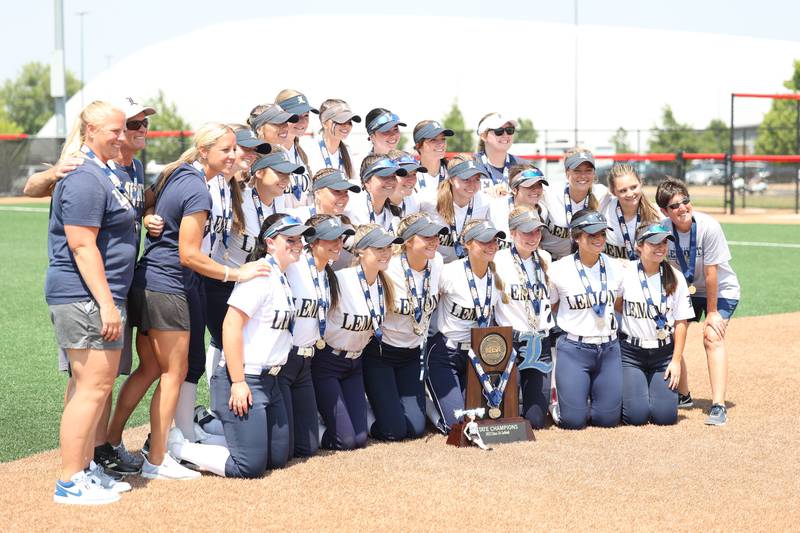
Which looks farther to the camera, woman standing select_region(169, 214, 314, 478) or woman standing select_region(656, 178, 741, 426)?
woman standing select_region(656, 178, 741, 426)

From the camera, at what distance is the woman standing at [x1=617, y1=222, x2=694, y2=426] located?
6.72 metres

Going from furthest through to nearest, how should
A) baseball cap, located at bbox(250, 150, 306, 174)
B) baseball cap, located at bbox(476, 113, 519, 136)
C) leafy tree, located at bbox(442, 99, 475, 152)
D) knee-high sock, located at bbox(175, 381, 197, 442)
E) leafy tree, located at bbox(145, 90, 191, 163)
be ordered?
leafy tree, located at bbox(442, 99, 475, 152)
leafy tree, located at bbox(145, 90, 191, 163)
baseball cap, located at bbox(476, 113, 519, 136)
baseball cap, located at bbox(250, 150, 306, 174)
knee-high sock, located at bbox(175, 381, 197, 442)

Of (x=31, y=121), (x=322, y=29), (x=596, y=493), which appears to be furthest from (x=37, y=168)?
(x=322, y=29)

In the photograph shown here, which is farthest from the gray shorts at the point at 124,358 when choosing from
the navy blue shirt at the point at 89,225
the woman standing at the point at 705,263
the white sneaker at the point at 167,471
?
the woman standing at the point at 705,263

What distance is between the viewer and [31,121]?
80.9 m

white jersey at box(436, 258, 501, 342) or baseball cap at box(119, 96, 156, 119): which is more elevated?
baseball cap at box(119, 96, 156, 119)

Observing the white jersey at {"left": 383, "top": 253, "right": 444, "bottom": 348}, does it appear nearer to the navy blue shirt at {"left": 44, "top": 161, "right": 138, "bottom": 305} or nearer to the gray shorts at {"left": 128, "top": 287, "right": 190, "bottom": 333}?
the gray shorts at {"left": 128, "top": 287, "right": 190, "bottom": 333}

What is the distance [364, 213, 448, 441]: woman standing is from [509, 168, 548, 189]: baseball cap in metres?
0.75

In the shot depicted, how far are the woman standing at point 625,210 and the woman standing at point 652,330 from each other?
21 cm

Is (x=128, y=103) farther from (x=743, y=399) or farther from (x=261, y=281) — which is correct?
(x=743, y=399)

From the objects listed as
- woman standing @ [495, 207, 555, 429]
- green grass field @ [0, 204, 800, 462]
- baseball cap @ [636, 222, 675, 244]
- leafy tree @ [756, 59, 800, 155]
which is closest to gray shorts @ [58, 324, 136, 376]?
green grass field @ [0, 204, 800, 462]

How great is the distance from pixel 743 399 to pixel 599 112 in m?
74.1

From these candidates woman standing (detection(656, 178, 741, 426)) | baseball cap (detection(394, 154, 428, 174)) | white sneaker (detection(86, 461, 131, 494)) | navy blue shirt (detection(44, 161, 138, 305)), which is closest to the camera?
navy blue shirt (detection(44, 161, 138, 305))

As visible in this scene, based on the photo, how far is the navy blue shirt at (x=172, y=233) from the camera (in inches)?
209
